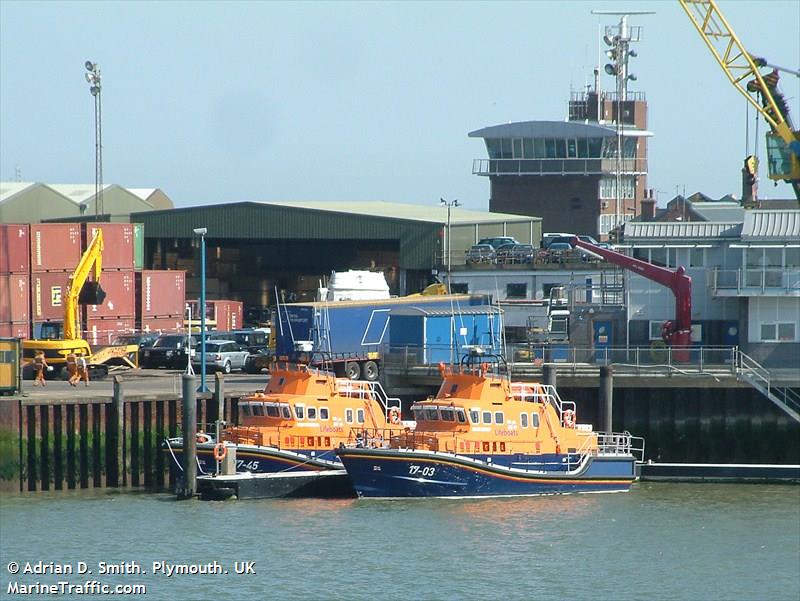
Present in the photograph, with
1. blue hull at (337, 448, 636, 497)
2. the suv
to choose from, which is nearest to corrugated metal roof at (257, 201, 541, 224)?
the suv

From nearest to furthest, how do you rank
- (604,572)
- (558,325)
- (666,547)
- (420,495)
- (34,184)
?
(604,572)
(666,547)
(420,495)
(558,325)
(34,184)

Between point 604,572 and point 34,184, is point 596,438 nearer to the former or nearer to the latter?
point 604,572

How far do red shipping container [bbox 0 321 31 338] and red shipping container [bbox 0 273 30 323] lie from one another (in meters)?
0.13

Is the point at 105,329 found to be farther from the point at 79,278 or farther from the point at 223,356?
the point at 223,356

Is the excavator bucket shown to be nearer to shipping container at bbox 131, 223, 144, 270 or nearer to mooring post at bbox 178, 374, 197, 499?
shipping container at bbox 131, 223, 144, 270

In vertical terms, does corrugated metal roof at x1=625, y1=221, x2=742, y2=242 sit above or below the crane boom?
above

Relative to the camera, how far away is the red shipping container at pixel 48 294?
57.5m

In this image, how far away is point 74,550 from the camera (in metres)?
34.1

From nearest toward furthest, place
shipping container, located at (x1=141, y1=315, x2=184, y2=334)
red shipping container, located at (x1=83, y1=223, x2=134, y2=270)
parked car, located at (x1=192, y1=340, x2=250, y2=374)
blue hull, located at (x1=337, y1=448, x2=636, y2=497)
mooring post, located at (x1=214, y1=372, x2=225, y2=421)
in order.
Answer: blue hull, located at (x1=337, y1=448, x2=636, y2=497), mooring post, located at (x1=214, y1=372, x2=225, y2=421), parked car, located at (x1=192, y1=340, x2=250, y2=374), red shipping container, located at (x1=83, y1=223, x2=134, y2=270), shipping container, located at (x1=141, y1=315, x2=184, y2=334)

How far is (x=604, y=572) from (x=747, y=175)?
104 feet

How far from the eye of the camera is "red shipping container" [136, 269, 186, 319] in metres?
62.4

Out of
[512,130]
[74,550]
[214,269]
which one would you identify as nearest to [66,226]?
[214,269]

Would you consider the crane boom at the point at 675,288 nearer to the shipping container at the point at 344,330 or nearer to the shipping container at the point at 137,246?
the shipping container at the point at 344,330

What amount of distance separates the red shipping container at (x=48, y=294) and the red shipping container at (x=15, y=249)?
69 centimetres
